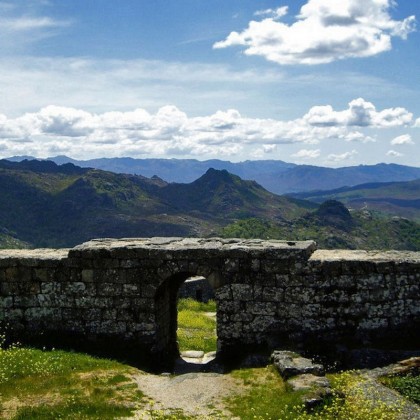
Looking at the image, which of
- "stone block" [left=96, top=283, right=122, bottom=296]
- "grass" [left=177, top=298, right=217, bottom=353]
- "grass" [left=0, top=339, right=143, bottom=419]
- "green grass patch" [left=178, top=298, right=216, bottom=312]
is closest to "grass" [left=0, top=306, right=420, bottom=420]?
"grass" [left=0, top=339, right=143, bottom=419]

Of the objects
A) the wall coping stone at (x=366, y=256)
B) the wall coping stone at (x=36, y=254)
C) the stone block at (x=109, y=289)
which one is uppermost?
the wall coping stone at (x=366, y=256)

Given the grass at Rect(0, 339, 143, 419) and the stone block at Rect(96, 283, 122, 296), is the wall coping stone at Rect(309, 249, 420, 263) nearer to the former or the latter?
the stone block at Rect(96, 283, 122, 296)

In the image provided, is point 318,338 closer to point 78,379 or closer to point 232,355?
point 232,355

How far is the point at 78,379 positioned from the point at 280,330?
6.32 metres

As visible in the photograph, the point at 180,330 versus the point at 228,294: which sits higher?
the point at 228,294

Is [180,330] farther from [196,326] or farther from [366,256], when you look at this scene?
[366,256]

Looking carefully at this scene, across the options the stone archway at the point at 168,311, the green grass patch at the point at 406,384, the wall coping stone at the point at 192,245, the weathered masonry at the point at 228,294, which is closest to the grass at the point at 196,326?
the stone archway at the point at 168,311

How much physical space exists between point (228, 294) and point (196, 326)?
831cm

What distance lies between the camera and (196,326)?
2455cm

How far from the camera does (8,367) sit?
14484 millimetres

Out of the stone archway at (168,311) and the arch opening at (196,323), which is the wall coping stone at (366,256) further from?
the arch opening at (196,323)

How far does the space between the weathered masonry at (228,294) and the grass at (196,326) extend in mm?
3056

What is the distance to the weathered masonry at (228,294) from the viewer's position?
16234 mm

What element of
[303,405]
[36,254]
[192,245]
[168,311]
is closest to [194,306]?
[168,311]
